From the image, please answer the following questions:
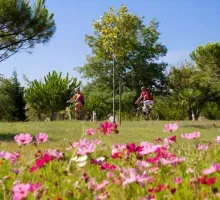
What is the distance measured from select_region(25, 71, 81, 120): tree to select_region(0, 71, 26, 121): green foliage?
1.48 metres

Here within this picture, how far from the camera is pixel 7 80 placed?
2848 cm

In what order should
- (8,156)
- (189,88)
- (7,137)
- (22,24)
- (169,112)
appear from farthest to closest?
(189,88)
(169,112)
(22,24)
(7,137)
(8,156)

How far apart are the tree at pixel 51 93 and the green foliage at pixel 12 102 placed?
1476 mm

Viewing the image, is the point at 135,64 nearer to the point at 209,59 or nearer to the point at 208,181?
the point at 209,59

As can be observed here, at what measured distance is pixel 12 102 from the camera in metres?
27.0

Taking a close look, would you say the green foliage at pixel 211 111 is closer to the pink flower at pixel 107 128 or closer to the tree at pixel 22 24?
the tree at pixel 22 24

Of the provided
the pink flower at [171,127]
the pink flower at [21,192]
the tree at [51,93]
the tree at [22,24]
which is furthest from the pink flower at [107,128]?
the tree at [51,93]

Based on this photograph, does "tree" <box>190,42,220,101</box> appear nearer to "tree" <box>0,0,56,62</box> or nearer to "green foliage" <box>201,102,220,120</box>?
"green foliage" <box>201,102,220,120</box>

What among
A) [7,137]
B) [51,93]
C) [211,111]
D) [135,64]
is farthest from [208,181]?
[135,64]

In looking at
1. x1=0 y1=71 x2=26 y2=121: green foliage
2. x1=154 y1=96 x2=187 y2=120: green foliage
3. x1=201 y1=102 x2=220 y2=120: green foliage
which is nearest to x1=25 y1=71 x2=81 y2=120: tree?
x1=0 y1=71 x2=26 y2=121: green foliage

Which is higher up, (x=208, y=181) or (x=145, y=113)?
(x=145, y=113)

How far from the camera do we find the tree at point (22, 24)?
15.5 m

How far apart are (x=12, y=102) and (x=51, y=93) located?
365 centimetres

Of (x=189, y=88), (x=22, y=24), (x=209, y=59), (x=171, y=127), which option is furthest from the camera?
(x=189, y=88)
